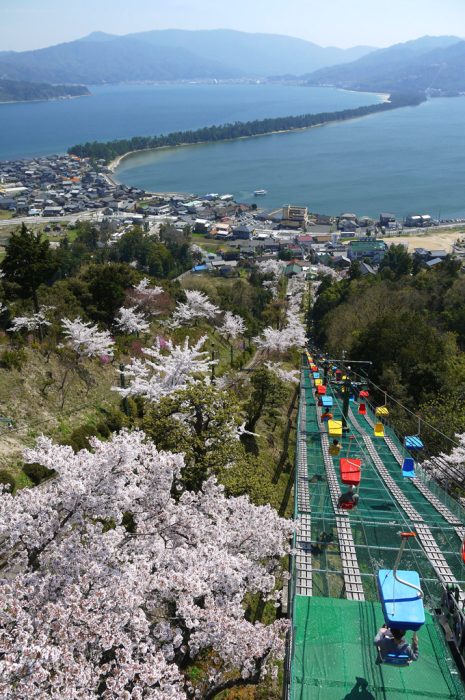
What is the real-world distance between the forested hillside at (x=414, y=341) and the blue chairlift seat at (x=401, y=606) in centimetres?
886

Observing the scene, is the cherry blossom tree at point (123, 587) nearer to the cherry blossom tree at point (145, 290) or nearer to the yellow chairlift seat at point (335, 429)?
the yellow chairlift seat at point (335, 429)

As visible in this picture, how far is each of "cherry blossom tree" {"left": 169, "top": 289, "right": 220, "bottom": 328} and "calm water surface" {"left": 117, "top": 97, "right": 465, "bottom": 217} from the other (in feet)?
177

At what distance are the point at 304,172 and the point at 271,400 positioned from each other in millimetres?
86814

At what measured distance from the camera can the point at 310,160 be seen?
102688mm

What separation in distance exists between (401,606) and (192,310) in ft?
65.4

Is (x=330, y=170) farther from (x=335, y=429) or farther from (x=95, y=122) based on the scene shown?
(x=95, y=122)

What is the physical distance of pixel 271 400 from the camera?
48.0 feet

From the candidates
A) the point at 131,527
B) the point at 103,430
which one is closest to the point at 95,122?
the point at 103,430

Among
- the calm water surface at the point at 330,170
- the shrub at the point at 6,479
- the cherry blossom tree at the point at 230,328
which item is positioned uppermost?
the calm water surface at the point at 330,170

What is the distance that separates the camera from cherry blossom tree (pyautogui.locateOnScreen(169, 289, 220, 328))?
2288 centimetres

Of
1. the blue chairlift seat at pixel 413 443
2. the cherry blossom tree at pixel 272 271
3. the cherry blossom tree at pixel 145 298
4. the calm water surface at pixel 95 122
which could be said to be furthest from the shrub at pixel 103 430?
the calm water surface at pixel 95 122

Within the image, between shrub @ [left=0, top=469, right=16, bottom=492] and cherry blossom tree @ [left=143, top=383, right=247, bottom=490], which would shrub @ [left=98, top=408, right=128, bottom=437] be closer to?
cherry blossom tree @ [left=143, top=383, right=247, bottom=490]

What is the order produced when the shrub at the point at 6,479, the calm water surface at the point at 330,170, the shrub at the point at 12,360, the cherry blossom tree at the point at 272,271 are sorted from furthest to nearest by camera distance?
the calm water surface at the point at 330,170 < the cherry blossom tree at the point at 272,271 < the shrub at the point at 12,360 < the shrub at the point at 6,479

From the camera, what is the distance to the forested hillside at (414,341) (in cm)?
1577
